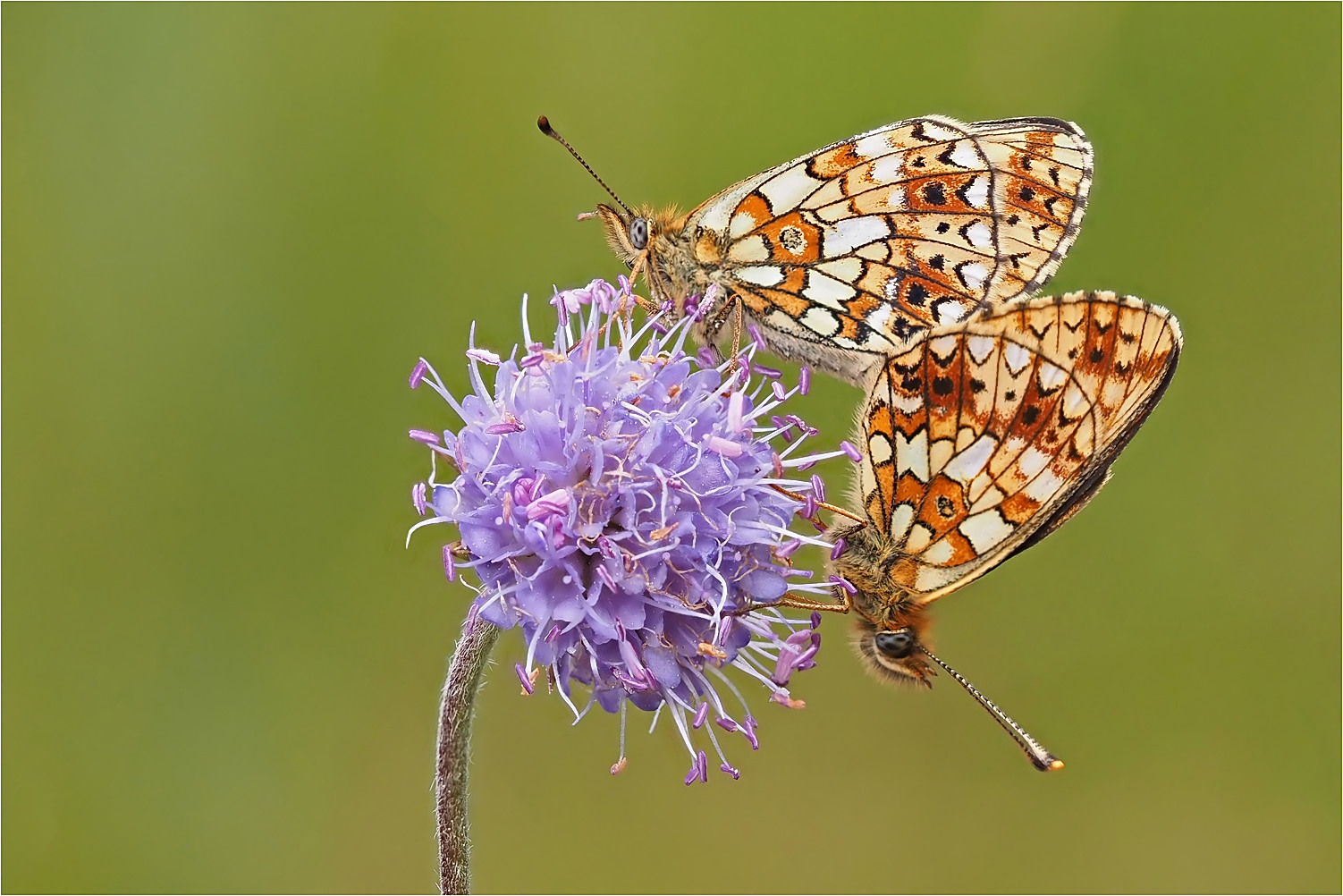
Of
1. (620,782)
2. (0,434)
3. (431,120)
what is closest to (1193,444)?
(620,782)

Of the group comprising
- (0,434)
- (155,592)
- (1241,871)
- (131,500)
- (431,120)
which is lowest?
(1241,871)

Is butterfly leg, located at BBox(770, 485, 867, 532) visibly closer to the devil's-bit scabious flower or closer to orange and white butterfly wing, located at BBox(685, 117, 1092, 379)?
the devil's-bit scabious flower

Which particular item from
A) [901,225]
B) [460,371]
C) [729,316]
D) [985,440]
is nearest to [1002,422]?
[985,440]

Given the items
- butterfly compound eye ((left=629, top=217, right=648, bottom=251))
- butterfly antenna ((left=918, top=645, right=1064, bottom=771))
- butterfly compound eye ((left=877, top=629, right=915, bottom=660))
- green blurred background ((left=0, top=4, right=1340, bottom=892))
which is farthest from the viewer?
green blurred background ((left=0, top=4, right=1340, bottom=892))

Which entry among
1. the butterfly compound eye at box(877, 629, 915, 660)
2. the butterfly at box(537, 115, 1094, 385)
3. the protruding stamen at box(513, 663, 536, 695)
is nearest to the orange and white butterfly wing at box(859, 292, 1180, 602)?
the butterfly compound eye at box(877, 629, 915, 660)

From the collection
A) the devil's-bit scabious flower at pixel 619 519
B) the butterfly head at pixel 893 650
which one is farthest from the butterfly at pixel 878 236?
the butterfly head at pixel 893 650

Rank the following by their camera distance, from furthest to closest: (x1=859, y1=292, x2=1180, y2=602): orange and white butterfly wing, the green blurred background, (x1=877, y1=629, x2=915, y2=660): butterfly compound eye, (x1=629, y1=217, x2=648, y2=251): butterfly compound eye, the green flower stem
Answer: the green blurred background → (x1=629, y1=217, x2=648, y2=251): butterfly compound eye → (x1=877, y1=629, x2=915, y2=660): butterfly compound eye → (x1=859, y1=292, x2=1180, y2=602): orange and white butterfly wing → the green flower stem

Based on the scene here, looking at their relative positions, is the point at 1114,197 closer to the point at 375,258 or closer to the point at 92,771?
the point at 375,258
